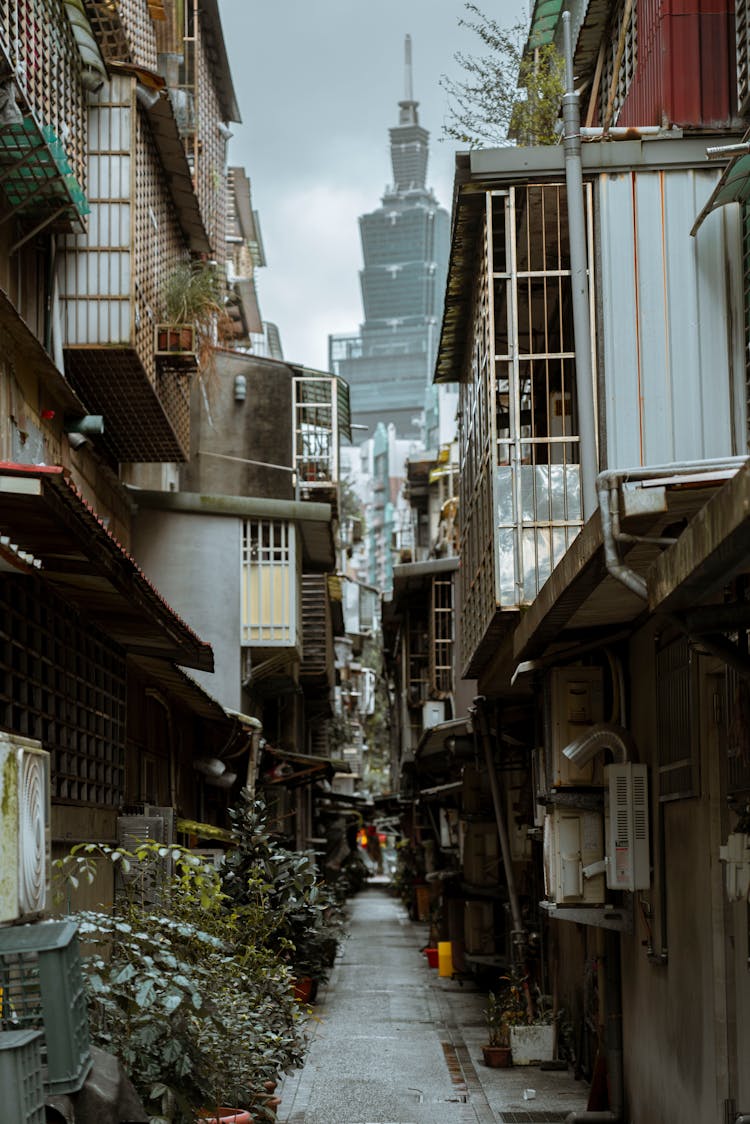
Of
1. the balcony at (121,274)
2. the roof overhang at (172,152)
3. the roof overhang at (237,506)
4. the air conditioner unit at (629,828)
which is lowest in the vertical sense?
the air conditioner unit at (629,828)

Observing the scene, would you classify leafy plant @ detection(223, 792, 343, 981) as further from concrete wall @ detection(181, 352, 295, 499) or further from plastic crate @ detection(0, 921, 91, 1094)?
plastic crate @ detection(0, 921, 91, 1094)

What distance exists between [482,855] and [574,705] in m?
11.7

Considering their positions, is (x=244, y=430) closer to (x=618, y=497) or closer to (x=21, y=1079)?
(x=618, y=497)

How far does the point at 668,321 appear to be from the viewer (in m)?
12.3

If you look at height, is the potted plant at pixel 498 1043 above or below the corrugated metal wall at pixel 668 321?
below

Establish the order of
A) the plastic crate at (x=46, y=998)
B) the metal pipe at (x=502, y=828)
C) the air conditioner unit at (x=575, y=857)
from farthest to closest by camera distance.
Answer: the metal pipe at (x=502, y=828) < the air conditioner unit at (x=575, y=857) < the plastic crate at (x=46, y=998)

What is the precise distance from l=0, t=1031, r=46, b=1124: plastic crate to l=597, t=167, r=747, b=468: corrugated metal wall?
8061 mm

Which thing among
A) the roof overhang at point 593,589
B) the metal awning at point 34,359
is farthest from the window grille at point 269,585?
the roof overhang at point 593,589

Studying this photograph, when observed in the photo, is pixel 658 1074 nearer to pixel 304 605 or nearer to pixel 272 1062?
pixel 272 1062

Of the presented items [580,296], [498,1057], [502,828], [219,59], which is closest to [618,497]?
[580,296]

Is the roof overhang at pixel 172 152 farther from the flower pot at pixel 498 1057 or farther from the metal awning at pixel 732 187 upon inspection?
the flower pot at pixel 498 1057

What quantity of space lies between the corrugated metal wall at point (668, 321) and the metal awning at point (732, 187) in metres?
0.63

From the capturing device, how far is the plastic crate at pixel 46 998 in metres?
5.69

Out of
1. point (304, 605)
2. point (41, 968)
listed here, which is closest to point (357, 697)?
point (304, 605)
